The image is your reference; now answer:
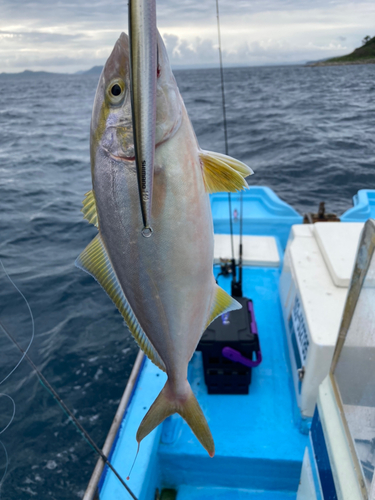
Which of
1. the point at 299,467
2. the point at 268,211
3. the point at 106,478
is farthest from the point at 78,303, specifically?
the point at 299,467

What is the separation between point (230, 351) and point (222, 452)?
76cm

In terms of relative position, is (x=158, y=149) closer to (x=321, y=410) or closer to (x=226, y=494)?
(x=321, y=410)

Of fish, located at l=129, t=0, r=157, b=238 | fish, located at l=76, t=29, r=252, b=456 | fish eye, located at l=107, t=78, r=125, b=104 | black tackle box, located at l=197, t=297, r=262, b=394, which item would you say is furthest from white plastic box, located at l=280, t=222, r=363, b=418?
fish, located at l=129, t=0, r=157, b=238

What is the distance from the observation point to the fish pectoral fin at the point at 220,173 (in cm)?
95

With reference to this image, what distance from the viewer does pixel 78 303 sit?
6492 millimetres

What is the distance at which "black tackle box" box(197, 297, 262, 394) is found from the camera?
9.93 ft

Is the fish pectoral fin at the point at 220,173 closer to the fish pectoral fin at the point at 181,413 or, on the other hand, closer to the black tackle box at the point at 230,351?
the fish pectoral fin at the point at 181,413

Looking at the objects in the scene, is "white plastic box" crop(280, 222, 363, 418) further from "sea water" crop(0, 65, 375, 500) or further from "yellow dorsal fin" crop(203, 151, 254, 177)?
"yellow dorsal fin" crop(203, 151, 254, 177)

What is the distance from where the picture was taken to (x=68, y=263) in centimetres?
752

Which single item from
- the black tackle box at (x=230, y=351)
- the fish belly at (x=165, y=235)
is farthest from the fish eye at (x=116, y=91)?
the black tackle box at (x=230, y=351)

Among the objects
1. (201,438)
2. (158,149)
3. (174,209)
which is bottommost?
(201,438)

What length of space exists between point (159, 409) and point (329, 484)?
945 millimetres

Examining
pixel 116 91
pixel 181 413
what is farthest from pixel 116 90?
pixel 181 413

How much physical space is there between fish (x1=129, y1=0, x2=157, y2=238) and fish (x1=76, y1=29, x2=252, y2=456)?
0.92ft
